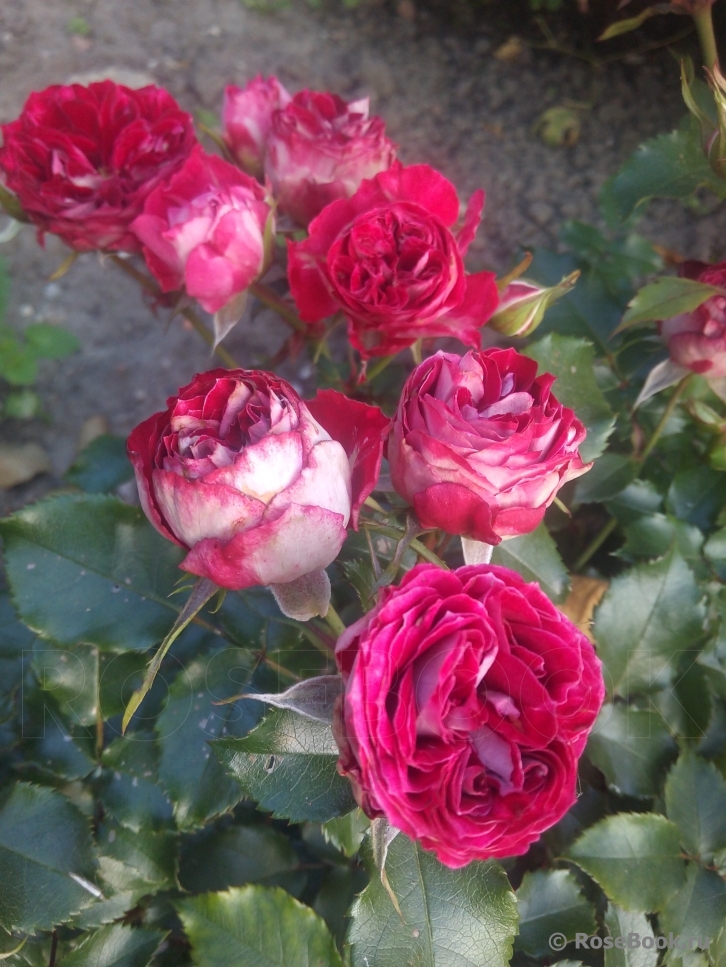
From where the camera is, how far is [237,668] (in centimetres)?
75

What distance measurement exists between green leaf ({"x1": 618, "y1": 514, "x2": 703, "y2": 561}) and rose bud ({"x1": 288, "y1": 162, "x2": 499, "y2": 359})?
391 mm

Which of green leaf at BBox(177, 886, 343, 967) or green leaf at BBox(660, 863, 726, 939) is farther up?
green leaf at BBox(660, 863, 726, 939)

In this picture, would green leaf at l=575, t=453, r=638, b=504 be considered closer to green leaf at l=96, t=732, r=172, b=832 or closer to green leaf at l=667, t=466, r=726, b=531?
green leaf at l=667, t=466, r=726, b=531

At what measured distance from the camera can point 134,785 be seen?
77 centimetres

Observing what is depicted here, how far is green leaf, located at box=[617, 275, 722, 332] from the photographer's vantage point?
0.69 m

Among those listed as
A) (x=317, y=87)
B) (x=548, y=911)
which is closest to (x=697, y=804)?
(x=548, y=911)

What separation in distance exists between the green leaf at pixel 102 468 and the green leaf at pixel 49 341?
0.40 meters

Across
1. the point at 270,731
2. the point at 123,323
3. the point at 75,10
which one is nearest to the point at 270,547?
the point at 270,731

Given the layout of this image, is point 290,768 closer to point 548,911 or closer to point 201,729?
point 201,729

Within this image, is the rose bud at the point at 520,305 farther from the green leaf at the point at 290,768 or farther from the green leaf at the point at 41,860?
the green leaf at the point at 41,860

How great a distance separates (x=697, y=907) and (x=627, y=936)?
81 millimetres

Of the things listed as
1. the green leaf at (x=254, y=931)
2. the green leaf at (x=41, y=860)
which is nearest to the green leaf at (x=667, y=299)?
the green leaf at (x=254, y=931)

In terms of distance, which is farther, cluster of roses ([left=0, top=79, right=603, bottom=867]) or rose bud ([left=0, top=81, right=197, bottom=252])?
rose bud ([left=0, top=81, right=197, bottom=252])

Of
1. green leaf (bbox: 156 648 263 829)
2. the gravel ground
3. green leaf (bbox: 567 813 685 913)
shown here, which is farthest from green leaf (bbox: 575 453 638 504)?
the gravel ground
